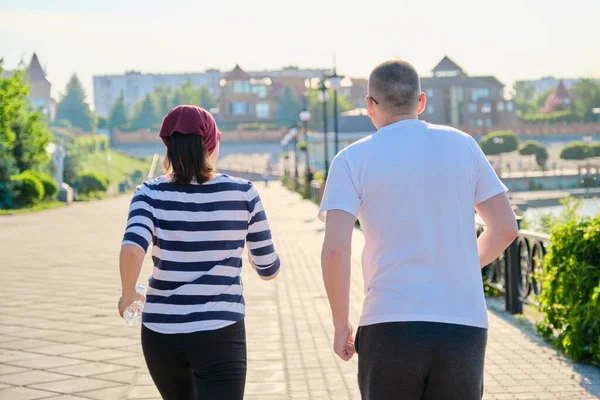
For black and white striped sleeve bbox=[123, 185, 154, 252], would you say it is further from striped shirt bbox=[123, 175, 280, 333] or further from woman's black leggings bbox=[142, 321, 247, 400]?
woman's black leggings bbox=[142, 321, 247, 400]

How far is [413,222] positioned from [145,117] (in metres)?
151

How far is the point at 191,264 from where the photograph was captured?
335 cm

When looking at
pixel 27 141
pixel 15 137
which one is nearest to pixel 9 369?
pixel 15 137

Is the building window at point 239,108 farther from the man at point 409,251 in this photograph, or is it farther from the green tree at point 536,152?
the man at point 409,251

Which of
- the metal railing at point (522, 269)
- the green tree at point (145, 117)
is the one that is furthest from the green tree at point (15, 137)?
the green tree at point (145, 117)

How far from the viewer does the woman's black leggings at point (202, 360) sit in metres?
3.30

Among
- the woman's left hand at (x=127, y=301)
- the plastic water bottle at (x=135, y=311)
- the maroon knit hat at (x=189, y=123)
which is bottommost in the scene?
the plastic water bottle at (x=135, y=311)

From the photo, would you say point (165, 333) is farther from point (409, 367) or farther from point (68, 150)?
point (68, 150)

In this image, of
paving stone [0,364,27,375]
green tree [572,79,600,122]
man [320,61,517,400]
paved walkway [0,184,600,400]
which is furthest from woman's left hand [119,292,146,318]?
green tree [572,79,600,122]

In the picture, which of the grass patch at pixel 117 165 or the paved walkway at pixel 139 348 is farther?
the grass patch at pixel 117 165

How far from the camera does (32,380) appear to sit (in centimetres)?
651

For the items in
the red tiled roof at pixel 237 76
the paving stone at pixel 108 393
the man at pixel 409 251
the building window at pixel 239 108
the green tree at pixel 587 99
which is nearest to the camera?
the man at pixel 409 251

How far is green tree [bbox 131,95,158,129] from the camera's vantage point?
495ft

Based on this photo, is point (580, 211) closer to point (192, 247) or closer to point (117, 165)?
point (192, 247)
